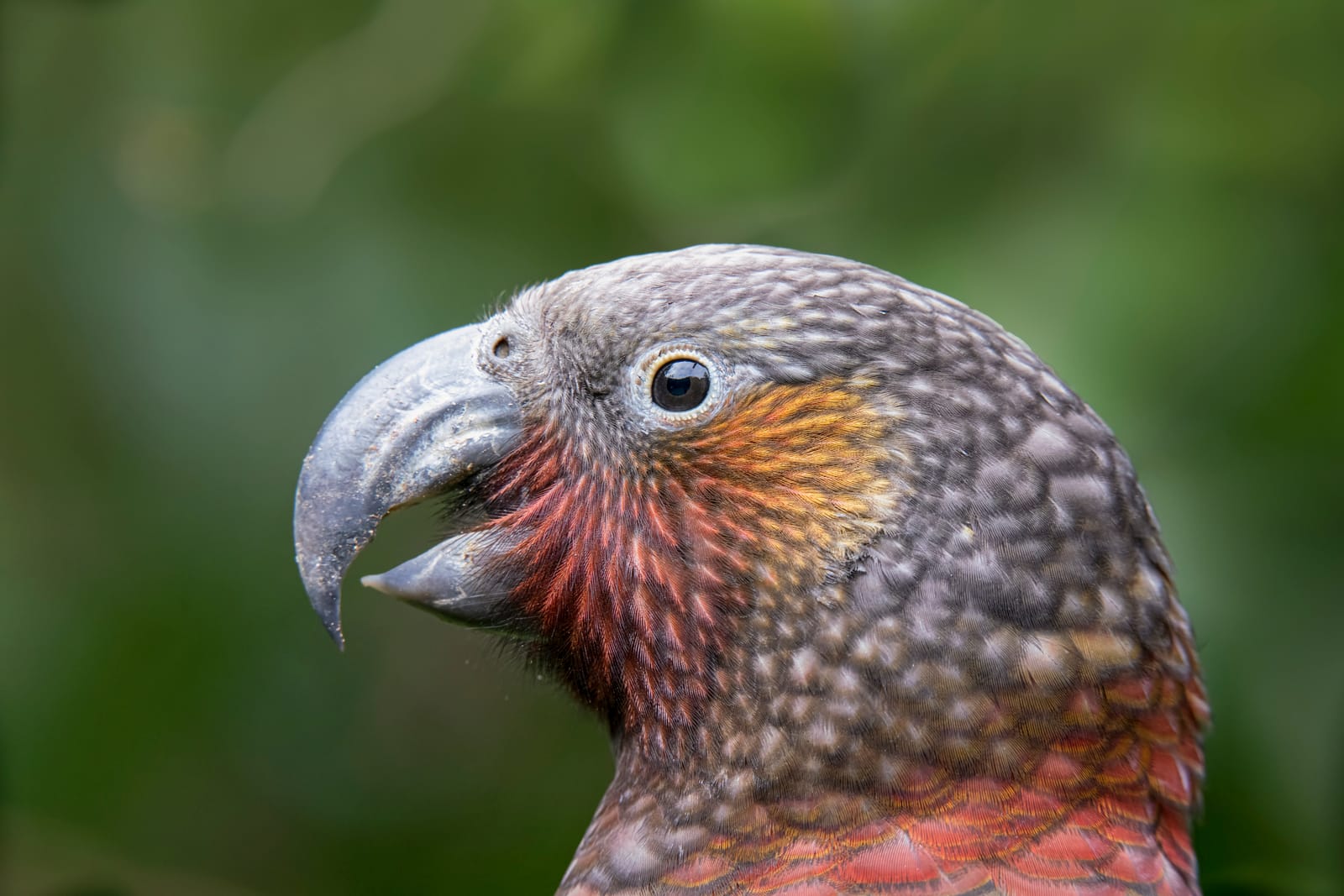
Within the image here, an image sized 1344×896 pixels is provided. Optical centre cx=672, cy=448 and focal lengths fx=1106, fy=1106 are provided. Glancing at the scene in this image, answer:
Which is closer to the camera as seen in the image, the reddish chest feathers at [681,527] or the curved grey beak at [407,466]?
the reddish chest feathers at [681,527]

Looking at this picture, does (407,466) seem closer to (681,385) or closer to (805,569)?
(681,385)

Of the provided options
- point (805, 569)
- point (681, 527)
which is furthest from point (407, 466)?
point (805, 569)

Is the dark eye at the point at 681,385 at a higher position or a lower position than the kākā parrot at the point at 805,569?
higher

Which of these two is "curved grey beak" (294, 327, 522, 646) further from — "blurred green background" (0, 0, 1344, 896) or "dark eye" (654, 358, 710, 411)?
"blurred green background" (0, 0, 1344, 896)

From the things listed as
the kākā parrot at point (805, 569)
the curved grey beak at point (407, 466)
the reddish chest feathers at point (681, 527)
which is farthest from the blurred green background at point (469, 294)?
the curved grey beak at point (407, 466)

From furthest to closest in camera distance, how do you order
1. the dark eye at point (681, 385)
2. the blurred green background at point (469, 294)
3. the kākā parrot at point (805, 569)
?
the blurred green background at point (469, 294), the dark eye at point (681, 385), the kākā parrot at point (805, 569)

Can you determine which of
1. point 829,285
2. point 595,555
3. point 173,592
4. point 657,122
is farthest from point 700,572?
point 173,592

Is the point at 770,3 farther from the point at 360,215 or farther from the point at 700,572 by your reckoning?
the point at 700,572

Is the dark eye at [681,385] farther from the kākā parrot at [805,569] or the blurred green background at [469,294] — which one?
the blurred green background at [469,294]

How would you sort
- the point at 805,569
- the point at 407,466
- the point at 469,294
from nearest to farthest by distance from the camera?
1. the point at 805,569
2. the point at 407,466
3. the point at 469,294
